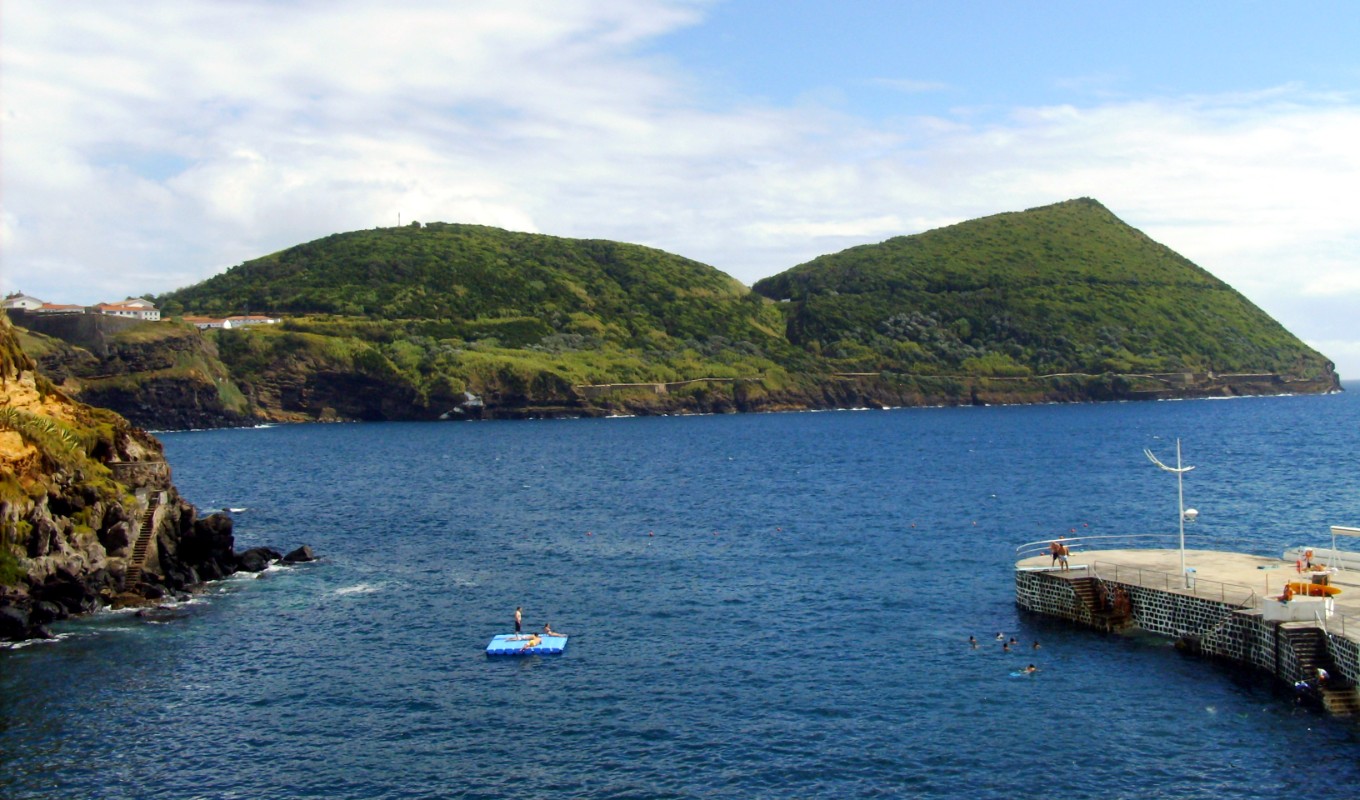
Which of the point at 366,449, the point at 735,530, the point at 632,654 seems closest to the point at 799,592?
the point at 632,654

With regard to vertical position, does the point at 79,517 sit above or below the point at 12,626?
above

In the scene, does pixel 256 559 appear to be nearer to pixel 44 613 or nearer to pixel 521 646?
pixel 44 613

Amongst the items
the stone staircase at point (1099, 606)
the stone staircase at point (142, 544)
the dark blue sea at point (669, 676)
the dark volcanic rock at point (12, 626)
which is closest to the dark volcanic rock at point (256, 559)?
the dark blue sea at point (669, 676)

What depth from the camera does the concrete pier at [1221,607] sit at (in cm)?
4259

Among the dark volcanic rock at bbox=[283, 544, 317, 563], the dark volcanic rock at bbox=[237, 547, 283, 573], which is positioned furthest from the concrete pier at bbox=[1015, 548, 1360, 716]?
the dark volcanic rock at bbox=[237, 547, 283, 573]

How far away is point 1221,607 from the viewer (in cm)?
4850

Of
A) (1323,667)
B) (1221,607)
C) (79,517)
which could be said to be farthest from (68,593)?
(1323,667)

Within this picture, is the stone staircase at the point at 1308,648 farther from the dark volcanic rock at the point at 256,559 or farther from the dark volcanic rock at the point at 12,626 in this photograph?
the dark volcanic rock at the point at 256,559

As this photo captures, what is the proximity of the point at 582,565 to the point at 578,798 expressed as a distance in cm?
3878

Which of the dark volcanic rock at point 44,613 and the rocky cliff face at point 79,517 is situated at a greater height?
the rocky cliff face at point 79,517

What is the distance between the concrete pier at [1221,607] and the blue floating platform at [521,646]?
2437cm

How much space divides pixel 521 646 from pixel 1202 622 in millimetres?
31227

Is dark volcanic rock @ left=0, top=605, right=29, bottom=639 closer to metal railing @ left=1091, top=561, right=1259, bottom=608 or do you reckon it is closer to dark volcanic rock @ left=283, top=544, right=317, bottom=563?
dark volcanic rock @ left=283, top=544, right=317, bottom=563

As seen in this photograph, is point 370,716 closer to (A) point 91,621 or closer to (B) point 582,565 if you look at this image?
(A) point 91,621
